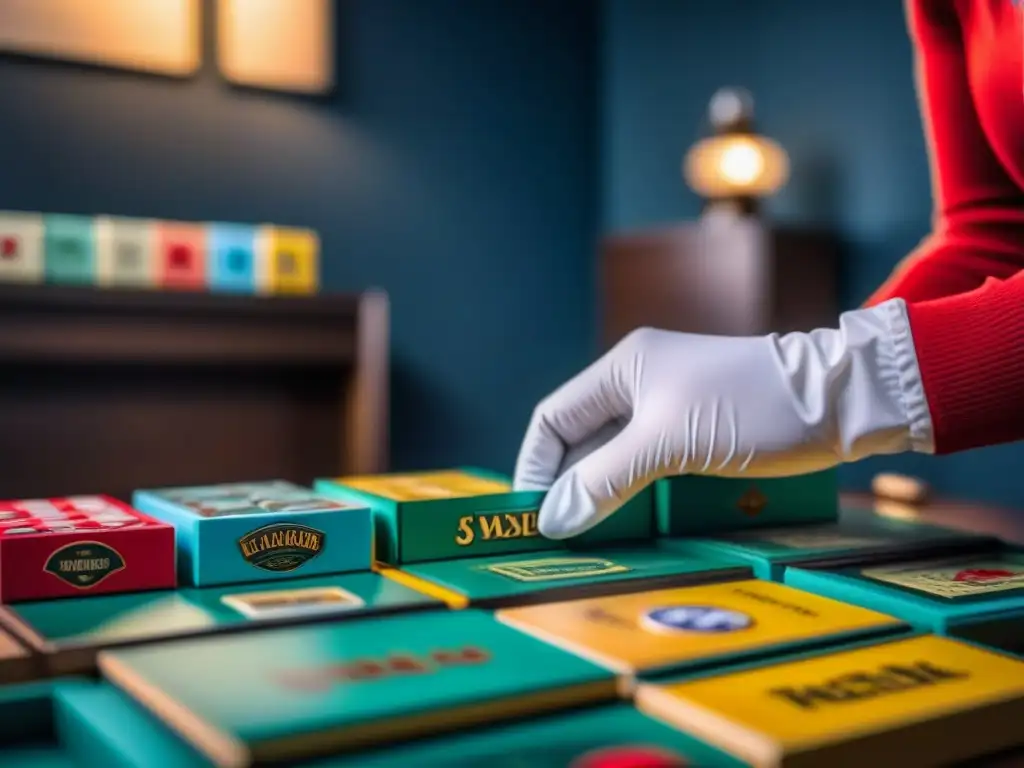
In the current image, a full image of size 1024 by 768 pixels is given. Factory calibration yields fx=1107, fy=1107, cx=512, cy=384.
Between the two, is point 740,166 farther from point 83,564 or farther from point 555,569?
point 83,564

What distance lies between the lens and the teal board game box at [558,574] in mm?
653

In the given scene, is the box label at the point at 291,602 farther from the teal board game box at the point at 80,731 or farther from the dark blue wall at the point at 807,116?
the dark blue wall at the point at 807,116

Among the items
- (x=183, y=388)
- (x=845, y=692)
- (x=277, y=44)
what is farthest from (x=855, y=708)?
(x=277, y=44)

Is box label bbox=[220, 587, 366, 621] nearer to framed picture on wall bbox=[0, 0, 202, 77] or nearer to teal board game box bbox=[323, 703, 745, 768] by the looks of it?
teal board game box bbox=[323, 703, 745, 768]

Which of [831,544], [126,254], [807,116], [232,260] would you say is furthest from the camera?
[807,116]

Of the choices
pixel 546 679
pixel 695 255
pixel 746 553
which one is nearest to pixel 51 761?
pixel 546 679

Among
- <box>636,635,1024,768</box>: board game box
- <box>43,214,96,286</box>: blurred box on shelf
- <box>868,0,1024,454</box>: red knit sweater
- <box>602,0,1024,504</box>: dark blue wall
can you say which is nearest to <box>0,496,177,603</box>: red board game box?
<box>636,635,1024,768</box>: board game box

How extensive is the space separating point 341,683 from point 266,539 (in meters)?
0.23

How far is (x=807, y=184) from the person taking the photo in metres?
2.73

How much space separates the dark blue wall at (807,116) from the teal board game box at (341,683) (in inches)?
78.0

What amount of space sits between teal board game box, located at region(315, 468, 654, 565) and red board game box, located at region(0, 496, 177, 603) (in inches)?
6.0

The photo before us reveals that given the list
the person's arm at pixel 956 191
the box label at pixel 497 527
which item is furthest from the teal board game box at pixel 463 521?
the person's arm at pixel 956 191

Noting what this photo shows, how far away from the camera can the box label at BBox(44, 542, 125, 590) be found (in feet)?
2.09

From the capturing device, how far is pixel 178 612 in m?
0.60
